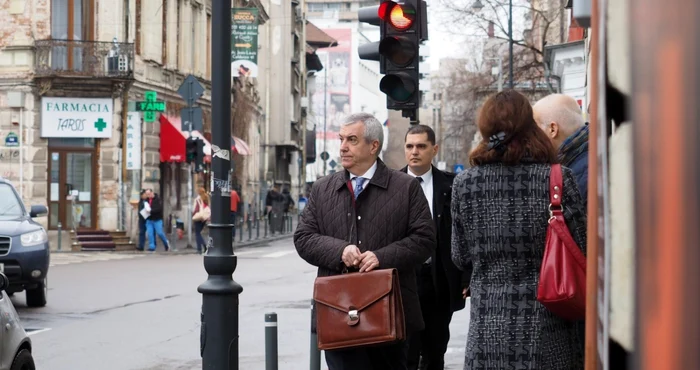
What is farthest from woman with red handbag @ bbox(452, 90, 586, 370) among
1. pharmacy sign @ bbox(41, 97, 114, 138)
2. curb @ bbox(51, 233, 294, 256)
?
pharmacy sign @ bbox(41, 97, 114, 138)

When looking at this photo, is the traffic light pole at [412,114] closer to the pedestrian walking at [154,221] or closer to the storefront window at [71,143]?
the pedestrian walking at [154,221]

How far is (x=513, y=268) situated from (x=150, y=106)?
31.9m

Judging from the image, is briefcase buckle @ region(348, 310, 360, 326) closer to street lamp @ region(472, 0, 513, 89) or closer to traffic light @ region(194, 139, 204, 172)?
traffic light @ region(194, 139, 204, 172)

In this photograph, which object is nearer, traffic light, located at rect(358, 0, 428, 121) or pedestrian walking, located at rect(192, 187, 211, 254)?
traffic light, located at rect(358, 0, 428, 121)

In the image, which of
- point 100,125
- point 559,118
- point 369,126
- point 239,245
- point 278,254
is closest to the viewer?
point 559,118

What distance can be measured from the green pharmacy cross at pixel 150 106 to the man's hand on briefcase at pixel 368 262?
1197 inches

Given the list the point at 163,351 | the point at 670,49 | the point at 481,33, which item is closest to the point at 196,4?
the point at 481,33

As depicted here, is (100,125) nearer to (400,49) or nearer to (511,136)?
(400,49)

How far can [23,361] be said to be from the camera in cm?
762

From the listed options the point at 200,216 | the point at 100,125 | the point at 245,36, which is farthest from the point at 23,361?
the point at 245,36

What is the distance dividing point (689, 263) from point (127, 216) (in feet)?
119

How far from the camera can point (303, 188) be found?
87125mm

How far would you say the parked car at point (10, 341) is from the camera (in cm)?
712

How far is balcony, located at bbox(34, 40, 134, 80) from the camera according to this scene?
1406 inches
